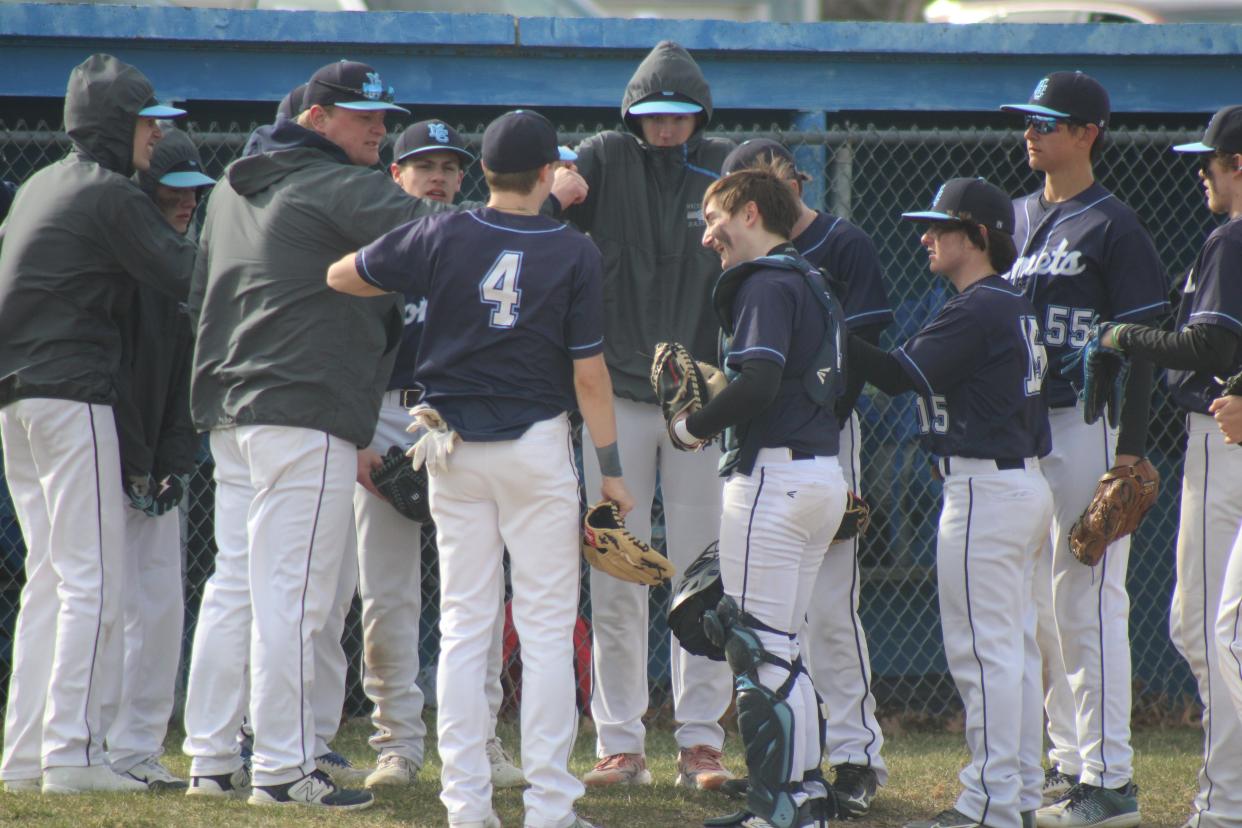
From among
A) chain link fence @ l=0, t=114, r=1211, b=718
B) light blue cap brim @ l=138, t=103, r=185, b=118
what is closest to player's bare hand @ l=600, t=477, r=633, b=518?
light blue cap brim @ l=138, t=103, r=185, b=118

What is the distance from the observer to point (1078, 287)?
4.42m

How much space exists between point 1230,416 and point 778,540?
1.28 meters

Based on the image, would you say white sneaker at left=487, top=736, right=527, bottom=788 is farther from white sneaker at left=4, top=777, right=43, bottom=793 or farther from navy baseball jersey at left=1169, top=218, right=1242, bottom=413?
navy baseball jersey at left=1169, top=218, right=1242, bottom=413

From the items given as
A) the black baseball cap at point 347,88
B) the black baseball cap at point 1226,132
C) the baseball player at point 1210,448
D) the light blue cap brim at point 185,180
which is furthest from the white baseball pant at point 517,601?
the black baseball cap at point 1226,132

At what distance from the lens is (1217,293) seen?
406 centimetres

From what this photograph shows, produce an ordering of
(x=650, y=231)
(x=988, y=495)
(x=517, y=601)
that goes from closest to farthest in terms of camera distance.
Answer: (x=517, y=601) < (x=988, y=495) < (x=650, y=231)

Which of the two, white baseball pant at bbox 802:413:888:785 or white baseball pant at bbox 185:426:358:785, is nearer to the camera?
white baseball pant at bbox 185:426:358:785

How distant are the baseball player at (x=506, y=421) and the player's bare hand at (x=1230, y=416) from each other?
1.67 metres

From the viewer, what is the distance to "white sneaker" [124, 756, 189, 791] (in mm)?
4406

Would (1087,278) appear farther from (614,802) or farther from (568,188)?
(614,802)

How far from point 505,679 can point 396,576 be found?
6.08ft

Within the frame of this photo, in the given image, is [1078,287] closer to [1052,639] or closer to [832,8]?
[1052,639]

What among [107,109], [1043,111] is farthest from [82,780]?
[1043,111]

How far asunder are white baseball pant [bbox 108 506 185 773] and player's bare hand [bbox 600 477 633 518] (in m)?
1.62
